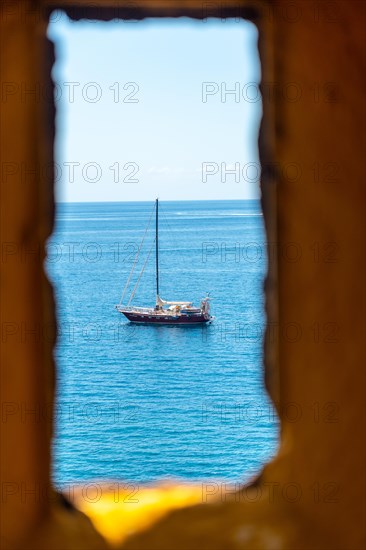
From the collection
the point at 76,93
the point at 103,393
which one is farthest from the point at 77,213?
A: the point at 103,393

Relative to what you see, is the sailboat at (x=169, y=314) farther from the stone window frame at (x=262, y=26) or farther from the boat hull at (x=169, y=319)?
the stone window frame at (x=262, y=26)

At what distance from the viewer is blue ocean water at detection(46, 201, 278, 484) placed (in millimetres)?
30938

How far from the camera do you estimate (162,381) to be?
39.2 m

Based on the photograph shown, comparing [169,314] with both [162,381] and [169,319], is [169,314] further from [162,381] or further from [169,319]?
[162,381]

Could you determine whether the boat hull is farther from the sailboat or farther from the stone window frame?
the stone window frame

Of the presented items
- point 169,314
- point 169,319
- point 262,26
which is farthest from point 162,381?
point 262,26

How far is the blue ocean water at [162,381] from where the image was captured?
30.9 meters

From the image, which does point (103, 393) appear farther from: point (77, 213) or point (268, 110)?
point (77, 213)

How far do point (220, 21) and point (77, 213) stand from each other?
404 ft

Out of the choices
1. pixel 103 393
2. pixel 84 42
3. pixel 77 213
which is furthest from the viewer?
pixel 77 213

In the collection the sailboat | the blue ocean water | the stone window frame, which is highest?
the stone window frame

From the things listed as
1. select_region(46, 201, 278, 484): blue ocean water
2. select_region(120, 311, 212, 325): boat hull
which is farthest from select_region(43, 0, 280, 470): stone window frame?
select_region(120, 311, 212, 325): boat hull

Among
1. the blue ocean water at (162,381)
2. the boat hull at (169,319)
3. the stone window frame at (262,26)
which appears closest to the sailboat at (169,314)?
the boat hull at (169,319)

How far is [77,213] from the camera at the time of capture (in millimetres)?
123812
